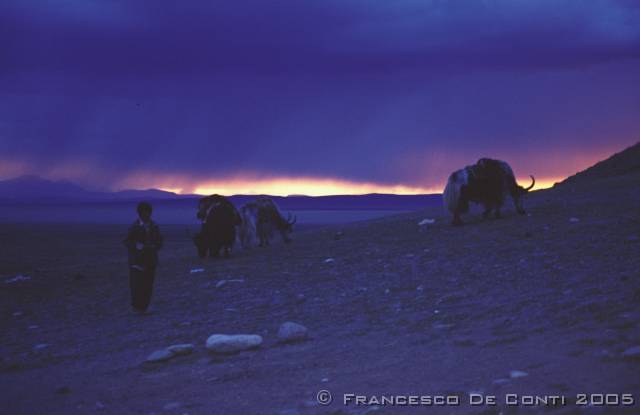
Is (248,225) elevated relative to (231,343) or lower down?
elevated

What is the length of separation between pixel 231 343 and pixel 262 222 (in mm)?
12559

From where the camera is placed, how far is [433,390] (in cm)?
482

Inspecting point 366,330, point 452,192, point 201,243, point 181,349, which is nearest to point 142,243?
point 181,349

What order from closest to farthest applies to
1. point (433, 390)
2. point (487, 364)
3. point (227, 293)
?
point (433, 390), point (487, 364), point (227, 293)

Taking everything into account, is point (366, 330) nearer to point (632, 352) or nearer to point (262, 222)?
point (632, 352)

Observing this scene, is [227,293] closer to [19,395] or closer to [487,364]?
[19,395]

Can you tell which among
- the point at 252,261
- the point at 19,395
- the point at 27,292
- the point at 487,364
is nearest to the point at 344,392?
the point at 487,364

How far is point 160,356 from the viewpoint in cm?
674

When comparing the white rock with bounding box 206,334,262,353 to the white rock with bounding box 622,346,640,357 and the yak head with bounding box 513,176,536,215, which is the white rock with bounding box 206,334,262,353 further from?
the yak head with bounding box 513,176,536,215

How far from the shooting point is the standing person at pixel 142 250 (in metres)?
9.41

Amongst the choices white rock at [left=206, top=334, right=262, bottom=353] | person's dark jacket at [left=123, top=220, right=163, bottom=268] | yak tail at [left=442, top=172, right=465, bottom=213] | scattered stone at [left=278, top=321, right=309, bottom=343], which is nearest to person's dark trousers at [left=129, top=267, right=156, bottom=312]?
person's dark jacket at [left=123, top=220, right=163, bottom=268]

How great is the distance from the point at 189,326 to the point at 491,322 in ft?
12.2

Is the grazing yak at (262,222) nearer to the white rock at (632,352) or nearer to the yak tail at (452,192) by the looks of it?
the yak tail at (452,192)

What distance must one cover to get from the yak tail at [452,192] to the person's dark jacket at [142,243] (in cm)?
864
